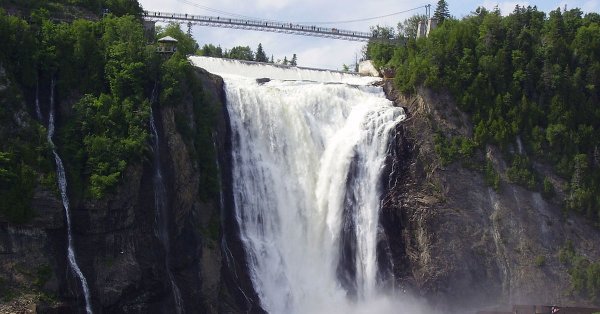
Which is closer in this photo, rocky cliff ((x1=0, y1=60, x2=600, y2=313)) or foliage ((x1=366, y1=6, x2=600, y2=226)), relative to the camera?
rocky cliff ((x1=0, y1=60, x2=600, y2=313))

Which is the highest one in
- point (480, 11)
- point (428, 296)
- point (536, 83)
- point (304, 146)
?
point (480, 11)

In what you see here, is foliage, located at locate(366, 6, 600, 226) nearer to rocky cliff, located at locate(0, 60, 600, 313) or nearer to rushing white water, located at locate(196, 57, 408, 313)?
rocky cliff, located at locate(0, 60, 600, 313)

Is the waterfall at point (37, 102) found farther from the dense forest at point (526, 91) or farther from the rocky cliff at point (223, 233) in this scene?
the dense forest at point (526, 91)

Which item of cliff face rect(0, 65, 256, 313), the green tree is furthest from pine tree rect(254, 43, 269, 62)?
cliff face rect(0, 65, 256, 313)

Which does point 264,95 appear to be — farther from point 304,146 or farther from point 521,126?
point 521,126

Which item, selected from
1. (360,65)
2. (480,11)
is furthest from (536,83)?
(360,65)

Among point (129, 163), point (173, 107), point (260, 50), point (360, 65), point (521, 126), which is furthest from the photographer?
point (260, 50)
